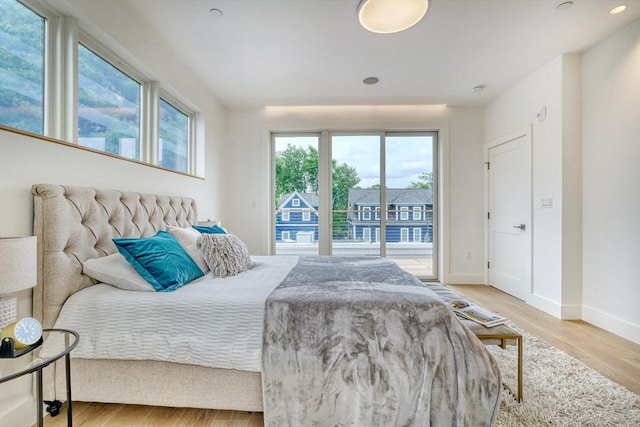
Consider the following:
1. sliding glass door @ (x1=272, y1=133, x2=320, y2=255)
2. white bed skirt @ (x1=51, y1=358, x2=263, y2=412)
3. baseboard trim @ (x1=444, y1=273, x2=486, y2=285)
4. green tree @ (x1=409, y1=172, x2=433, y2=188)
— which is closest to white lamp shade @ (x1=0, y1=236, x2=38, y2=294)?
white bed skirt @ (x1=51, y1=358, x2=263, y2=412)

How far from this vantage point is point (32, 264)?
3.43 ft

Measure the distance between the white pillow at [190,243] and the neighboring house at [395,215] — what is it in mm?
2544

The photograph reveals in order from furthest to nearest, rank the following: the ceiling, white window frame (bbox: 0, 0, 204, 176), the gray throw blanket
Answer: the ceiling < white window frame (bbox: 0, 0, 204, 176) < the gray throw blanket

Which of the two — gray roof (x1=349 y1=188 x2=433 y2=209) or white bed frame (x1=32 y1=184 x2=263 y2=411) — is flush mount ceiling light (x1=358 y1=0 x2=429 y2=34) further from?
gray roof (x1=349 y1=188 x2=433 y2=209)

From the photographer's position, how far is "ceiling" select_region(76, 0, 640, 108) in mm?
2049

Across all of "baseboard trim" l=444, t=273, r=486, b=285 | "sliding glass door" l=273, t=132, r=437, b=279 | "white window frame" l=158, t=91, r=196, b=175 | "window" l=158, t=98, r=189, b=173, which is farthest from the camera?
"sliding glass door" l=273, t=132, r=437, b=279

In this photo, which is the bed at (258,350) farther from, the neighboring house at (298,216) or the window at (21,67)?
the neighboring house at (298,216)

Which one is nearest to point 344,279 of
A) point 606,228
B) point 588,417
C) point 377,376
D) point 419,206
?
point 377,376

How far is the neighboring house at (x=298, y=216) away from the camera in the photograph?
417 centimetres

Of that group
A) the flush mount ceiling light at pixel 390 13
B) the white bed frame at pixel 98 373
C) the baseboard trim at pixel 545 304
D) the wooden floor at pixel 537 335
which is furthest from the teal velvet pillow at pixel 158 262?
the baseboard trim at pixel 545 304

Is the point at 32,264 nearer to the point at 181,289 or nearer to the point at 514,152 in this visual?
the point at 181,289

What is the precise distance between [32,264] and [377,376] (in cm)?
149

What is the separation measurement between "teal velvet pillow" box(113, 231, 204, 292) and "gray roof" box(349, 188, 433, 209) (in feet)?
9.39

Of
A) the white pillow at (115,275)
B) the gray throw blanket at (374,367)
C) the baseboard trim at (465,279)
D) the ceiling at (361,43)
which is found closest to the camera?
the gray throw blanket at (374,367)
